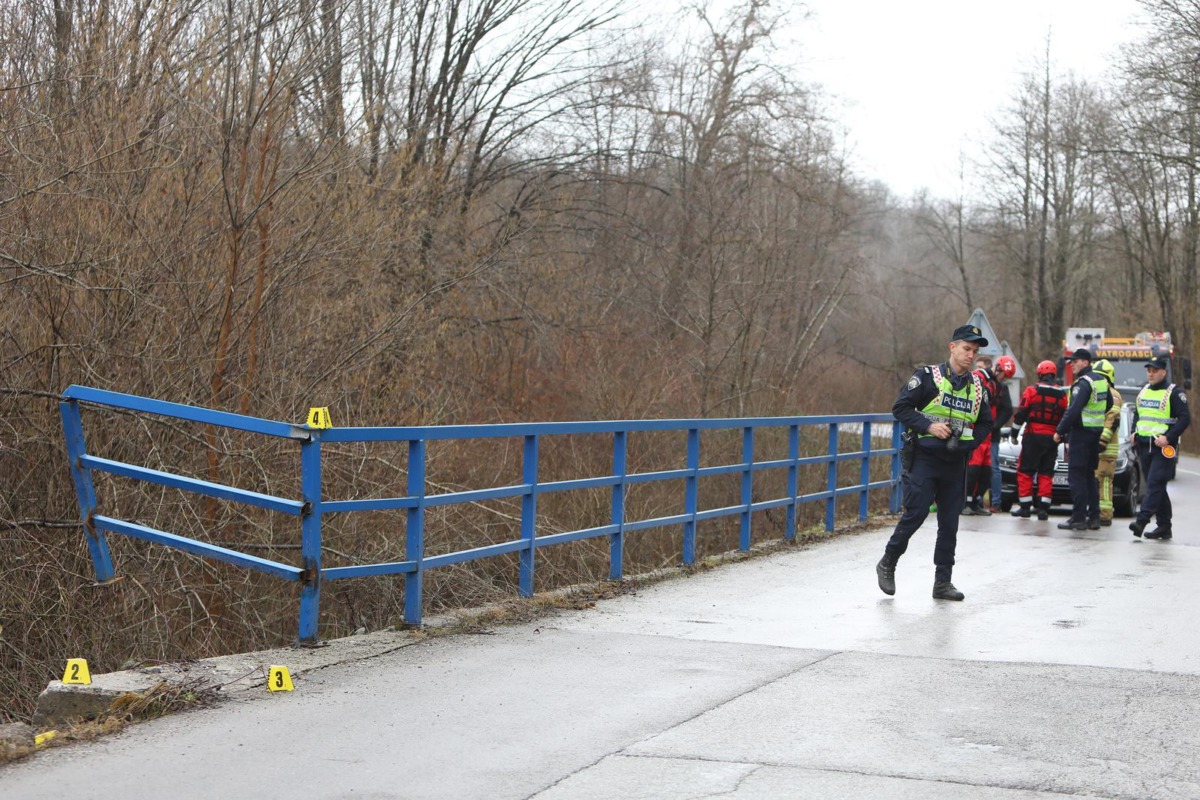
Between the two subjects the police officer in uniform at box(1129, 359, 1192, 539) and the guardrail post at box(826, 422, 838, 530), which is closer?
the police officer in uniform at box(1129, 359, 1192, 539)

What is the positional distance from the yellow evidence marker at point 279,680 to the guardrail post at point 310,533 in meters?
0.72

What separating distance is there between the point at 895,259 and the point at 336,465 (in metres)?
78.6

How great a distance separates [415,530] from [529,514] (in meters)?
1.42

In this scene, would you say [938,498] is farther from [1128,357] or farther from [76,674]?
[1128,357]

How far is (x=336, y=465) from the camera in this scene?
11.6 meters

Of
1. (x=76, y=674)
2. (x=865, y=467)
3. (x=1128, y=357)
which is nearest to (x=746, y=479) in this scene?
(x=865, y=467)

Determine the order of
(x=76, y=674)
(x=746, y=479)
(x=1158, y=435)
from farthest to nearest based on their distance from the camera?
(x=1158, y=435) → (x=746, y=479) → (x=76, y=674)

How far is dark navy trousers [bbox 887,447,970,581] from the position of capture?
32.5 ft

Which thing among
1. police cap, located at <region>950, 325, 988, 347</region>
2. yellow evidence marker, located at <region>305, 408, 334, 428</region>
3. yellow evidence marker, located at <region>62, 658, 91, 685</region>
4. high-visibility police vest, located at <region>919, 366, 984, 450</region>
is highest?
police cap, located at <region>950, 325, 988, 347</region>

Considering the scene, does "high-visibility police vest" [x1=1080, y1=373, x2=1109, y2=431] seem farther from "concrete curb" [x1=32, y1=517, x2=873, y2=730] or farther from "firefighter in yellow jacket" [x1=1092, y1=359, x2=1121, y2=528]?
"concrete curb" [x1=32, y1=517, x2=873, y2=730]

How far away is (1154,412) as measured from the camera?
1453 cm

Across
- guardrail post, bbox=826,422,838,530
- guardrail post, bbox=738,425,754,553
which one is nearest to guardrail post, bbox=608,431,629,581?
guardrail post, bbox=738,425,754,553

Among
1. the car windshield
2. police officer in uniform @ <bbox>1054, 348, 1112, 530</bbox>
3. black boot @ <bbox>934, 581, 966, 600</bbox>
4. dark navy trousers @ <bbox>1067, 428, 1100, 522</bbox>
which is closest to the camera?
black boot @ <bbox>934, 581, 966, 600</bbox>

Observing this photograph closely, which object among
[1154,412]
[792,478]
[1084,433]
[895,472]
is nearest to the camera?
[792,478]
